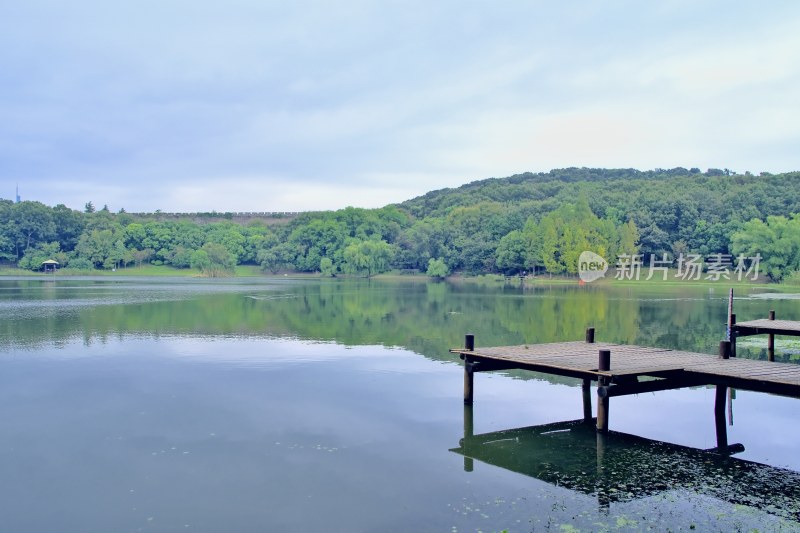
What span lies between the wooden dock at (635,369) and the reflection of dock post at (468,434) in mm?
488

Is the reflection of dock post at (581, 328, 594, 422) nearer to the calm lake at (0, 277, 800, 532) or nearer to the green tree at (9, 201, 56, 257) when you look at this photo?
the calm lake at (0, 277, 800, 532)

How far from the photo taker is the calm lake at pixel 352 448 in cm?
827

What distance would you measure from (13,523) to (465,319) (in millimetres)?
25937

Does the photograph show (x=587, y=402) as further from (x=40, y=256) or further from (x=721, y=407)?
(x=40, y=256)

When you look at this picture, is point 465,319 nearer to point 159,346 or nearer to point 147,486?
point 159,346

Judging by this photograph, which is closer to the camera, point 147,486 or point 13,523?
point 13,523

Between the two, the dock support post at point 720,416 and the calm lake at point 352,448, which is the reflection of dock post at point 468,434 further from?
the dock support post at point 720,416

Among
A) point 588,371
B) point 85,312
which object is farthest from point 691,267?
point 588,371

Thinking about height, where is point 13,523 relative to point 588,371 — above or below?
below

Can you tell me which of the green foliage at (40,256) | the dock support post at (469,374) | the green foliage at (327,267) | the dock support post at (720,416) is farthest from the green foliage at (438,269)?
the dock support post at (720,416)

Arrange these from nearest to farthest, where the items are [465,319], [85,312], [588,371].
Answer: [588,371] < [465,319] < [85,312]

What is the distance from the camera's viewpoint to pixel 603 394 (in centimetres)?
1156

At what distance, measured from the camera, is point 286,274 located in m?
120

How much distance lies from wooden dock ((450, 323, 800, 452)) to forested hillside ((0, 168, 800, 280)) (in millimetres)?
67503
